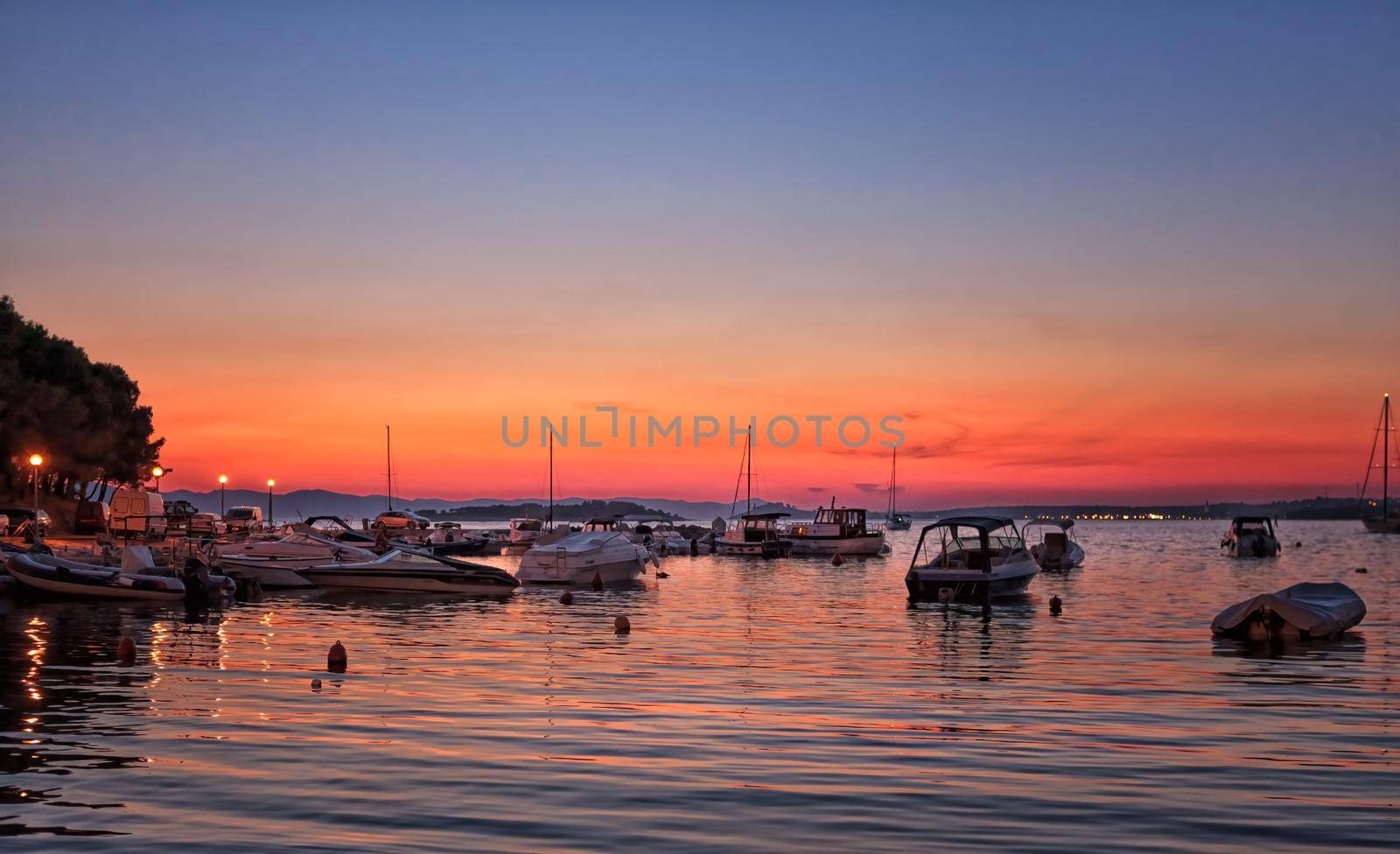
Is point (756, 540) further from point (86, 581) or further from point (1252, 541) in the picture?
point (86, 581)

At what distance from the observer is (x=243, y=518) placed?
331ft

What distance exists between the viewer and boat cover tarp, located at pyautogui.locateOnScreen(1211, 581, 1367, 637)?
34.0 meters

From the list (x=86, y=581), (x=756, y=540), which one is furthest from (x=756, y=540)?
(x=86, y=581)

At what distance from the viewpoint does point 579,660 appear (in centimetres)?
2862

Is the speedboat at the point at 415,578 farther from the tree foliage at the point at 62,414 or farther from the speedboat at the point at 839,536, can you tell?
the speedboat at the point at 839,536

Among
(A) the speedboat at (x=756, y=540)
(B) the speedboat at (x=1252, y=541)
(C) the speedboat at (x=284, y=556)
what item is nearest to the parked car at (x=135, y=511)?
(C) the speedboat at (x=284, y=556)

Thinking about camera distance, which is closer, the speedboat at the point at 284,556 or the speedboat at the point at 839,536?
the speedboat at the point at 284,556

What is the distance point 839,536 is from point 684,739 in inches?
3237

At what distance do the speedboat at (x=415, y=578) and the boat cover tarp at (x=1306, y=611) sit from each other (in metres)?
28.0

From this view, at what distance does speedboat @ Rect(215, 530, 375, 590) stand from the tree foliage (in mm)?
31425

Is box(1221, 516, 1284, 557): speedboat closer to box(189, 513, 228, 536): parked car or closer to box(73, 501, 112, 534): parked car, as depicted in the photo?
box(189, 513, 228, 536): parked car

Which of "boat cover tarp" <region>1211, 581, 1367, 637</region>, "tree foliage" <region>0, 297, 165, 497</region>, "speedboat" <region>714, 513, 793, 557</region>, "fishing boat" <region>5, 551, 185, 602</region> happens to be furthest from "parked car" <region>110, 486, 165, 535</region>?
"boat cover tarp" <region>1211, 581, 1367, 637</region>

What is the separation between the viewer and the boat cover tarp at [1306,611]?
33969 mm

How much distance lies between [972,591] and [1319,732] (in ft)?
91.5
